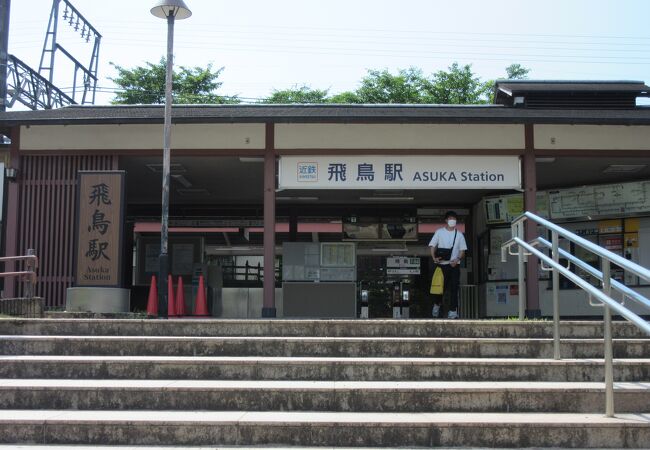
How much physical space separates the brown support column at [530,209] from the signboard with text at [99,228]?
6.78 meters

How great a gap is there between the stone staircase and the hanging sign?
447 centimetres

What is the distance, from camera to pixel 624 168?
13.2m

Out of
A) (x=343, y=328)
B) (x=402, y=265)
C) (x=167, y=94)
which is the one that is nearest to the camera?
(x=343, y=328)

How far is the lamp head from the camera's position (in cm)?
1025

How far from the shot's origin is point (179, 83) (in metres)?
35.9

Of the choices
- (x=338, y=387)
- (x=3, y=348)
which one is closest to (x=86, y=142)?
(x=3, y=348)

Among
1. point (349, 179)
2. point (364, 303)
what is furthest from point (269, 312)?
point (364, 303)

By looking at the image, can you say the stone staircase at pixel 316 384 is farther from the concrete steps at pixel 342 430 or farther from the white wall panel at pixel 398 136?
the white wall panel at pixel 398 136

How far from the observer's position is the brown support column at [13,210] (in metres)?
11.6

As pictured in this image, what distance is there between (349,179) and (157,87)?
86.2ft

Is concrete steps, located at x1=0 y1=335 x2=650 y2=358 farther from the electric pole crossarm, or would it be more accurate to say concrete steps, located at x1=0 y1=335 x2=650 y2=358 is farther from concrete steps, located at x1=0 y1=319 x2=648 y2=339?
the electric pole crossarm

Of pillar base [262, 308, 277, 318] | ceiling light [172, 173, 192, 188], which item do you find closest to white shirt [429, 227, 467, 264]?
pillar base [262, 308, 277, 318]

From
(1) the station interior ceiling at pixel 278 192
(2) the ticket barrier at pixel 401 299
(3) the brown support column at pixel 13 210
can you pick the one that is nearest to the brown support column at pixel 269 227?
(1) the station interior ceiling at pixel 278 192

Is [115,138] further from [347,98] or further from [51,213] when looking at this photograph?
[347,98]
